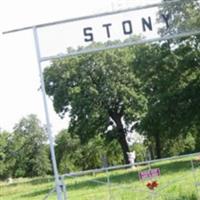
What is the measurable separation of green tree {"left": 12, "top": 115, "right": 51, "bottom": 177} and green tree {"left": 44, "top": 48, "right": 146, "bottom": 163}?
42.8m

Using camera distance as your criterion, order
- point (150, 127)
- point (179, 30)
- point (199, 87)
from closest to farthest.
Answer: point (179, 30) < point (199, 87) < point (150, 127)

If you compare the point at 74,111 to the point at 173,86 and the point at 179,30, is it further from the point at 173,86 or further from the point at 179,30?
the point at 179,30

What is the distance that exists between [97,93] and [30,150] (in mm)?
48671

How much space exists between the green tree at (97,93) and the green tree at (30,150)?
42.8 m

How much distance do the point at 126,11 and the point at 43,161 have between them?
8434 cm

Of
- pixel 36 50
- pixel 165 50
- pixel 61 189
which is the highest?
pixel 165 50

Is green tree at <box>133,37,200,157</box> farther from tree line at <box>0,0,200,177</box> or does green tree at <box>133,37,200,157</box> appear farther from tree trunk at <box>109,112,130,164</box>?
tree trunk at <box>109,112,130,164</box>

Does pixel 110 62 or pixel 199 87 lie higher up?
pixel 110 62

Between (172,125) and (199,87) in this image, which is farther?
(172,125)

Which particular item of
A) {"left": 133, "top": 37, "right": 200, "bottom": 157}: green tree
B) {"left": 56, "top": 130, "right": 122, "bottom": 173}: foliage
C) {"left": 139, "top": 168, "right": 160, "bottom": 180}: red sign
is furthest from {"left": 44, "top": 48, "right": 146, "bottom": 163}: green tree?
{"left": 139, "top": 168, "right": 160, "bottom": 180}: red sign

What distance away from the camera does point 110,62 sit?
50781 mm

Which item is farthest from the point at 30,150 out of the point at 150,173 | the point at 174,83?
the point at 150,173

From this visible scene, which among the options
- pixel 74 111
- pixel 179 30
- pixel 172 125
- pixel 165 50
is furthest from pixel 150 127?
pixel 179 30

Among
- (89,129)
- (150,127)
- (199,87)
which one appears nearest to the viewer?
(199,87)
